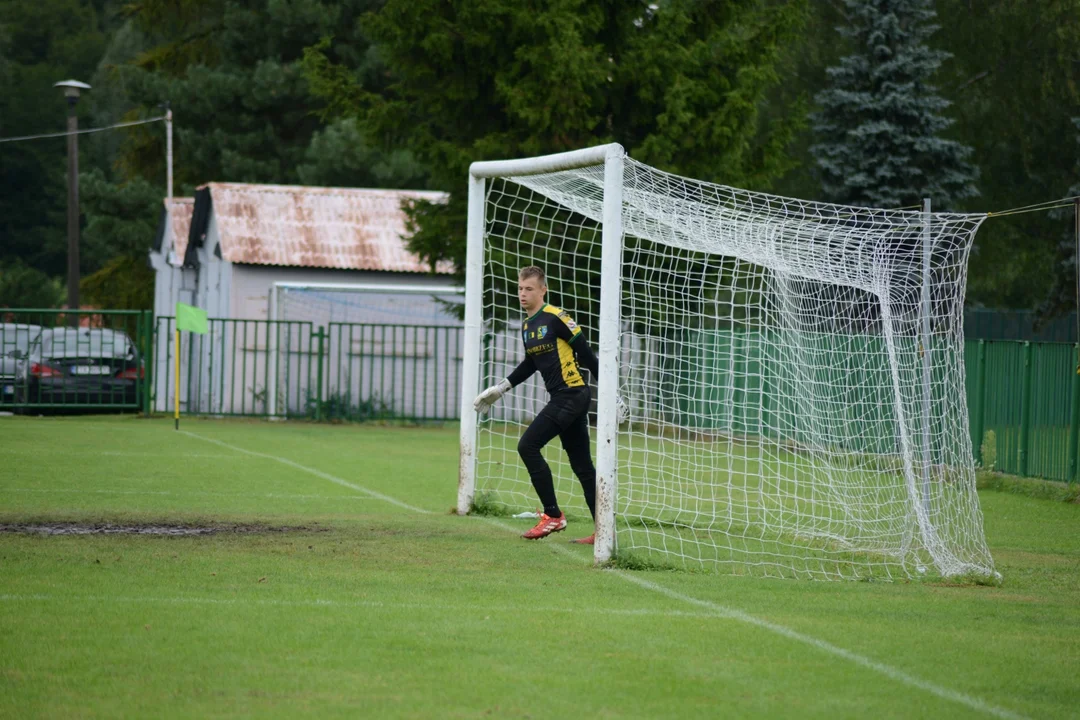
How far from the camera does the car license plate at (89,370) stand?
82.9 feet

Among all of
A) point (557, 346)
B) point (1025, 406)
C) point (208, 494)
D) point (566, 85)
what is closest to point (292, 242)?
point (566, 85)

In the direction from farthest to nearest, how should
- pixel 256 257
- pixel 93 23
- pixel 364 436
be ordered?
pixel 93 23
pixel 256 257
pixel 364 436

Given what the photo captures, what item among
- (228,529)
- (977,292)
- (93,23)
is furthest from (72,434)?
(93,23)

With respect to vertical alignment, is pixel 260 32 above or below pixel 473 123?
above

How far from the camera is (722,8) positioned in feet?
84.9

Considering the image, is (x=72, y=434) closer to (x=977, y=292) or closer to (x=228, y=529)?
(x=228, y=529)

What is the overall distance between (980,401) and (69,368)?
16.7 metres

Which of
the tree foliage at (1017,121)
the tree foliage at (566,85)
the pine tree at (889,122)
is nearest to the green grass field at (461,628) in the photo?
the tree foliage at (566,85)

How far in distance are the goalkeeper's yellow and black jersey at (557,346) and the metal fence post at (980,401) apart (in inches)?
403

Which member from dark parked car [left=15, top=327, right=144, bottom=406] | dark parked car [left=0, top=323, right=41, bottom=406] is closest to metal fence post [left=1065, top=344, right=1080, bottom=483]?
dark parked car [left=15, top=327, right=144, bottom=406]

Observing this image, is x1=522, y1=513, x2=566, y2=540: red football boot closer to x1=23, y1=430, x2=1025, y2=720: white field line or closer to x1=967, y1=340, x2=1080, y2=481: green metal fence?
x1=23, y1=430, x2=1025, y2=720: white field line

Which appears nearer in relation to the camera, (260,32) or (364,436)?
(364,436)

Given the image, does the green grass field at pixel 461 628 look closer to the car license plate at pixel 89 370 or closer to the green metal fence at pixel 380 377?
the green metal fence at pixel 380 377

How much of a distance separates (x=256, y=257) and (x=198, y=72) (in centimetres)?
1666
